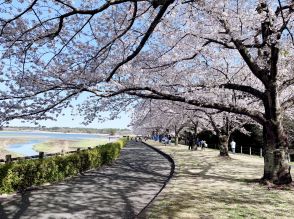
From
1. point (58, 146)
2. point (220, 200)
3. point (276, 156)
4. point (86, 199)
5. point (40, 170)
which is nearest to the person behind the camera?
point (220, 200)

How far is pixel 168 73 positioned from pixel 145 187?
5.16 m

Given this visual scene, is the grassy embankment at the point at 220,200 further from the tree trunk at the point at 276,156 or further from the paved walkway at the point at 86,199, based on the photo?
the paved walkway at the point at 86,199

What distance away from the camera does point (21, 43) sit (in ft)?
33.4

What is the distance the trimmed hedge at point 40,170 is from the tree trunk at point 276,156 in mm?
8771

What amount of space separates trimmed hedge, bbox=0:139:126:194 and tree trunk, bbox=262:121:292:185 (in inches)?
345

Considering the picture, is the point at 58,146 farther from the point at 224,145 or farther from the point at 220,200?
the point at 220,200

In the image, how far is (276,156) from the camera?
45.9 ft

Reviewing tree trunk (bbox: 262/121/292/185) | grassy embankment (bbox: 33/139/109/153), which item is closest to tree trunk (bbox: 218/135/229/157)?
tree trunk (bbox: 262/121/292/185)

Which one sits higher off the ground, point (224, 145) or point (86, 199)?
point (224, 145)

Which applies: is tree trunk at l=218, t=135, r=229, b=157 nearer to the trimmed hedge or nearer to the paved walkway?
the trimmed hedge

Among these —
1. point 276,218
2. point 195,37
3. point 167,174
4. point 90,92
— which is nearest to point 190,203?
point 276,218

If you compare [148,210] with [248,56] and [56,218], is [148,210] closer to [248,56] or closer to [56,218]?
[56,218]

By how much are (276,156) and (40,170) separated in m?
9.18

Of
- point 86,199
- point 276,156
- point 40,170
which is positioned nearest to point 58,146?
point 40,170
